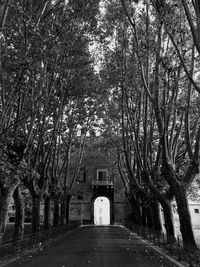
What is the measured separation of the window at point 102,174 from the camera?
5174 centimetres

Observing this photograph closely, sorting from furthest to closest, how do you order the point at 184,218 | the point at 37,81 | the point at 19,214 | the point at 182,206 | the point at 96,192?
1. the point at 96,192
2. the point at 19,214
3. the point at 37,81
4. the point at 182,206
5. the point at 184,218

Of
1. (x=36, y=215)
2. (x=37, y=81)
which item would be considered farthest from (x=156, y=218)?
(x=37, y=81)

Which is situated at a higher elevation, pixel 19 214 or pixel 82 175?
pixel 82 175

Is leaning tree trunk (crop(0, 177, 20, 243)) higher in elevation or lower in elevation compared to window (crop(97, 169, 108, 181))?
lower

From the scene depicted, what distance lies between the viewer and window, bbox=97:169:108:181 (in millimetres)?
51737

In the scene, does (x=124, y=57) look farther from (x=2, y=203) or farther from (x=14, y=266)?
(x=14, y=266)

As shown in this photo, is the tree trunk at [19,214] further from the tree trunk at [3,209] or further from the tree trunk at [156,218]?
the tree trunk at [156,218]

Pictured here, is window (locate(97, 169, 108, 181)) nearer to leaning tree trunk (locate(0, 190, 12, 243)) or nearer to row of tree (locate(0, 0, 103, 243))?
row of tree (locate(0, 0, 103, 243))

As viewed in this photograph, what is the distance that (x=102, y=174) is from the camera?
171 ft

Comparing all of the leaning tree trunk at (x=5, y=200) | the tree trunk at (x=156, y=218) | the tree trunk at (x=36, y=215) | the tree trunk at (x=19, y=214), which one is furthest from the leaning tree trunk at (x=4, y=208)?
the tree trunk at (x=156, y=218)

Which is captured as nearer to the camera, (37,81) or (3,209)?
(3,209)

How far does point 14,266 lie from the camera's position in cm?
1027

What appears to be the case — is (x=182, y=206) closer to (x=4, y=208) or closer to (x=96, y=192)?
(x=4, y=208)

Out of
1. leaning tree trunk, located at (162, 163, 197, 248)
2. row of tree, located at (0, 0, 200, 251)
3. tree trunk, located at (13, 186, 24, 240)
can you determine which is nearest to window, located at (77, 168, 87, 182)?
row of tree, located at (0, 0, 200, 251)
